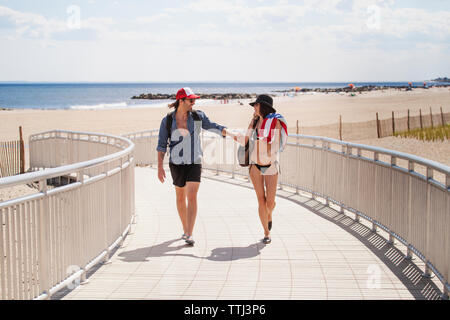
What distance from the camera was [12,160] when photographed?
18078 millimetres

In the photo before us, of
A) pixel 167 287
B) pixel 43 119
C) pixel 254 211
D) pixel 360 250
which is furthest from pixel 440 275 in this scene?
pixel 43 119

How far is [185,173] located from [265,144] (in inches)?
40.1

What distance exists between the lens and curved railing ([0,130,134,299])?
12.6 ft

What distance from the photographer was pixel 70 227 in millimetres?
4738

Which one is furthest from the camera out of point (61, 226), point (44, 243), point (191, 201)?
point (191, 201)

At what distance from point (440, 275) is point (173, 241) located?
333cm

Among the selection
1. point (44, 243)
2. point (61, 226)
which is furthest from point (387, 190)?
point (44, 243)

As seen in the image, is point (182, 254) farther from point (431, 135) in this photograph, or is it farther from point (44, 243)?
point (431, 135)

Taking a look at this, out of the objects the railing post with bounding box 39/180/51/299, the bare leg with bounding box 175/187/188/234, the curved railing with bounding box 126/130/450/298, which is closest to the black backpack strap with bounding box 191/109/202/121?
the bare leg with bounding box 175/187/188/234

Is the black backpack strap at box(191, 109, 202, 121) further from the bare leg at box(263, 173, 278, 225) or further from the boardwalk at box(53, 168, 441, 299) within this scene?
the boardwalk at box(53, 168, 441, 299)

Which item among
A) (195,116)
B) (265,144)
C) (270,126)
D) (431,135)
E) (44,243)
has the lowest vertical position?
(431,135)

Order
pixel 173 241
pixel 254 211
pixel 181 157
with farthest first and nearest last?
pixel 254 211
pixel 173 241
pixel 181 157

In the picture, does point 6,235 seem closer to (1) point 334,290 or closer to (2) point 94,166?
(2) point 94,166

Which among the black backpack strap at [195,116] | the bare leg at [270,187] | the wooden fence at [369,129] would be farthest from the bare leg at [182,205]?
the wooden fence at [369,129]
